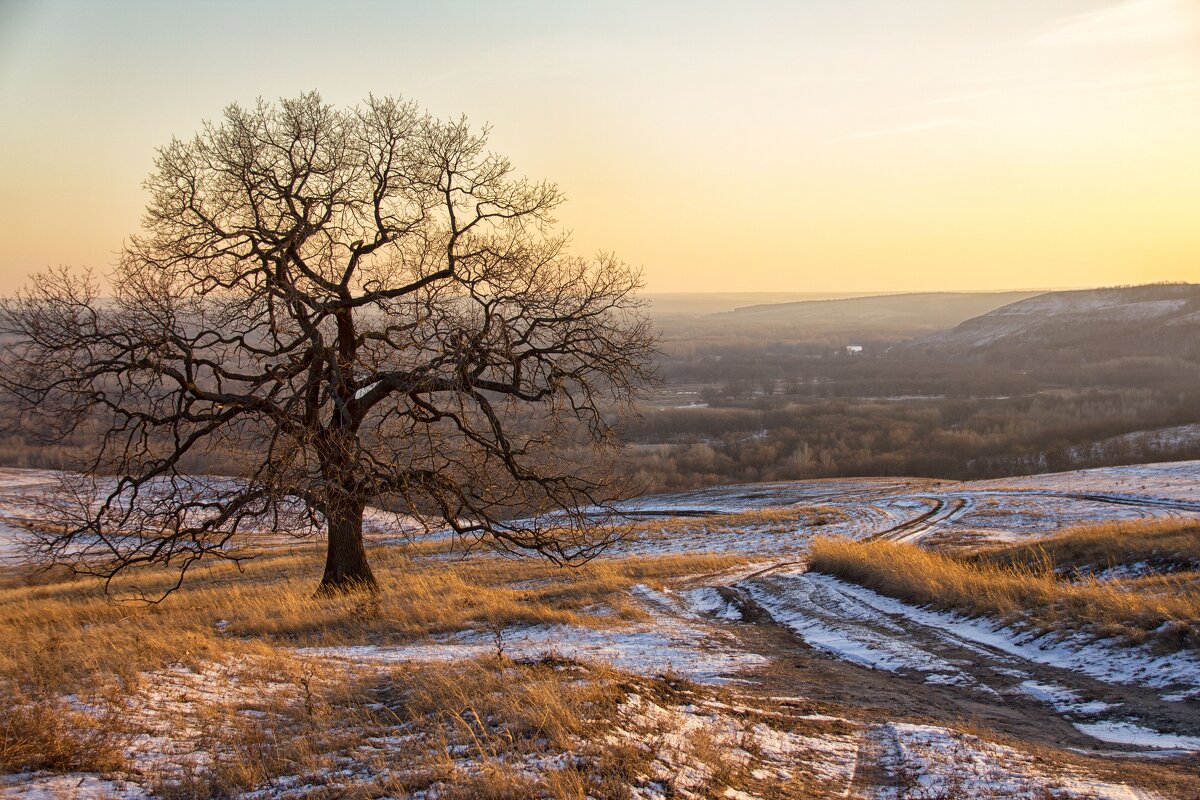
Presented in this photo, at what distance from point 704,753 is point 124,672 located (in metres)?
5.66

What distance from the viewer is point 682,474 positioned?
82.2m

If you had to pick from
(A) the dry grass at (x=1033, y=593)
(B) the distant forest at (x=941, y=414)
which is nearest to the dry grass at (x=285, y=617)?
(A) the dry grass at (x=1033, y=593)

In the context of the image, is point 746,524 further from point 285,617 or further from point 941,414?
point 941,414

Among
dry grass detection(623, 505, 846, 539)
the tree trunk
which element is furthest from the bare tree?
dry grass detection(623, 505, 846, 539)

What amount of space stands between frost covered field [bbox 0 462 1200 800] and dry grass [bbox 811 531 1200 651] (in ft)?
0.23

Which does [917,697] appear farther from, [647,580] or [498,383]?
[647,580]

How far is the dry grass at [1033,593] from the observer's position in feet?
30.8

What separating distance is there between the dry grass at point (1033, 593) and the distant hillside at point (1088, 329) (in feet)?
495

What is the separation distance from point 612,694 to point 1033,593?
8.32 meters

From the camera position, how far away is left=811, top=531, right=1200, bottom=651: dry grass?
9398 millimetres

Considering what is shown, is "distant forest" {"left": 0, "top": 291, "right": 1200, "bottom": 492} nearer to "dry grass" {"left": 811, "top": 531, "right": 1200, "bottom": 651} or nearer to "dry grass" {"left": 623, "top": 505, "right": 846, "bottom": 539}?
"dry grass" {"left": 623, "top": 505, "right": 846, "bottom": 539}

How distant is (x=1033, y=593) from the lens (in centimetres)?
1176

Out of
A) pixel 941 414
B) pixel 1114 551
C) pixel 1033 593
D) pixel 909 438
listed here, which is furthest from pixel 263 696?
pixel 941 414

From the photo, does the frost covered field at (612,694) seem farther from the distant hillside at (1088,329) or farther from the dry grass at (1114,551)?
the distant hillside at (1088,329)
